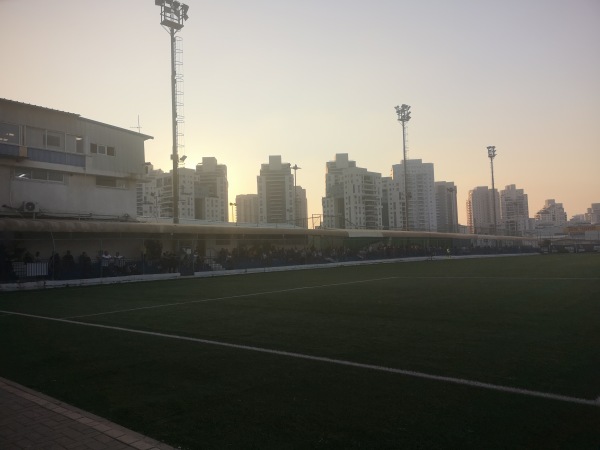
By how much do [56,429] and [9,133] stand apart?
30.3 m

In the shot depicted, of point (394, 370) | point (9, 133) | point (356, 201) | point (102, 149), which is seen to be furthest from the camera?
point (356, 201)

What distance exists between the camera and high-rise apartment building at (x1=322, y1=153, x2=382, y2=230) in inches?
5113

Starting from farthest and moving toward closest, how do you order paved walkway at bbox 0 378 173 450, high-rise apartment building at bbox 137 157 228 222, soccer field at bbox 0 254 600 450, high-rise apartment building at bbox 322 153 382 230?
high-rise apartment building at bbox 322 153 382 230
high-rise apartment building at bbox 137 157 228 222
soccer field at bbox 0 254 600 450
paved walkway at bbox 0 378 173 450

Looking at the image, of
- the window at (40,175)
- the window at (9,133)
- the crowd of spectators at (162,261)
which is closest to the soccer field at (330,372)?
the crowd of spectators at (162,261)

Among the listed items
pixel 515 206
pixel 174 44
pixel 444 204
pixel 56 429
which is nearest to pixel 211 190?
pixel 444 204

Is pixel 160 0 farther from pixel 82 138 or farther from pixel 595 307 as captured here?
pixel 595 307

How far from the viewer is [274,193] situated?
465ft

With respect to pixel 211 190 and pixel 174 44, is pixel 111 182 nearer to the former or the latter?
pixel 174 44

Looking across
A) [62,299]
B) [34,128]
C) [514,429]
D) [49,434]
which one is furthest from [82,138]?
[514,429]

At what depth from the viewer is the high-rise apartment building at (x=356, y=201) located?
130 meters

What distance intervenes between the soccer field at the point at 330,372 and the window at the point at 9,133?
20205mm

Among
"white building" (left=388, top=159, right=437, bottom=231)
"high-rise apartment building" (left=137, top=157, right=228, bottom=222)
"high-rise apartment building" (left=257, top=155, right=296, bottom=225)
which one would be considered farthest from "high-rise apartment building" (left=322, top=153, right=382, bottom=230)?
"high-rise apartment building" (left=137, top=157, right=228, bottom=222)

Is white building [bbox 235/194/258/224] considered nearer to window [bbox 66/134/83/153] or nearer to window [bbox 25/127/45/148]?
window [bbox 66/134/83/153]

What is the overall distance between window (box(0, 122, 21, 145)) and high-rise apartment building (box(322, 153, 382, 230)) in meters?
100
